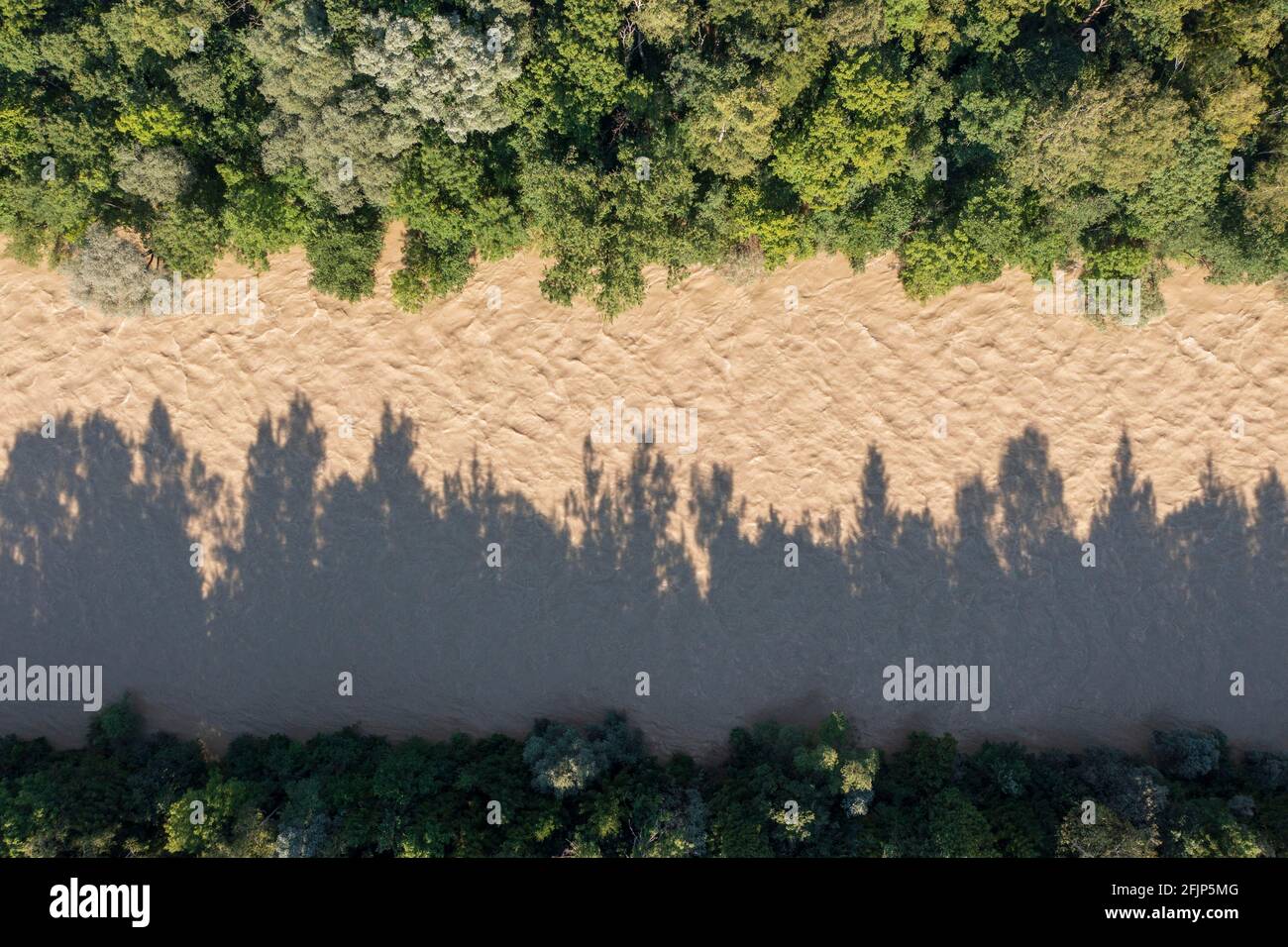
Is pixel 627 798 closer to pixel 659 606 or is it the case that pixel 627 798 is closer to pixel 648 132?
pixel 659 606

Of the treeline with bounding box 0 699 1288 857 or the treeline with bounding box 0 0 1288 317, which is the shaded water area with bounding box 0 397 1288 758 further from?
the treeline with bounding box 0 0 1288 317

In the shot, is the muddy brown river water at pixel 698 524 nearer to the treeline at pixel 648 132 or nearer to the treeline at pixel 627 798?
the treeline at pixel 627 798

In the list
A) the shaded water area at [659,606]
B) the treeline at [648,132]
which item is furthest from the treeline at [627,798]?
the treeline at [648,132]

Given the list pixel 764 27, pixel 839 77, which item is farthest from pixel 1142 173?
pixel 764 27

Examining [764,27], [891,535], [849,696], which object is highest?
[764,27]

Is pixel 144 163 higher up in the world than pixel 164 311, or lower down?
higher up

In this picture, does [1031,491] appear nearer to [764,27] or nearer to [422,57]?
[764,27]
